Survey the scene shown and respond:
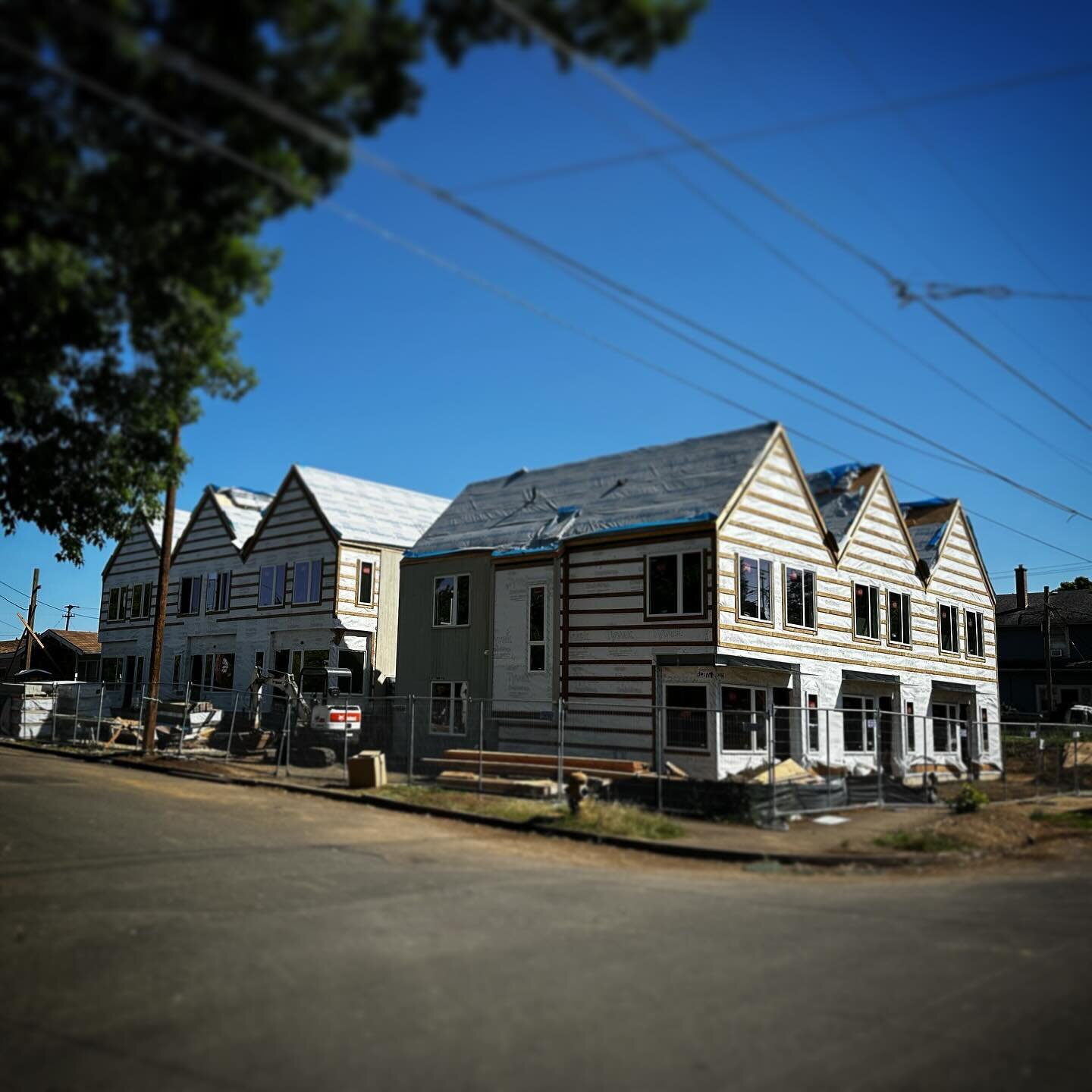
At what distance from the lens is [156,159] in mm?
10148

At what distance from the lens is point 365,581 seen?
40.7 m

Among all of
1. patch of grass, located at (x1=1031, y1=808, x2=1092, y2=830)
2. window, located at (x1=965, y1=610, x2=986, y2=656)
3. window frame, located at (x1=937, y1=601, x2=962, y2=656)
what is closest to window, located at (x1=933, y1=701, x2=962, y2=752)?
window frame, located at (x1=937, y1=601, x2=962, y2=656)

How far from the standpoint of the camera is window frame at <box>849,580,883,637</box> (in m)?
32.0

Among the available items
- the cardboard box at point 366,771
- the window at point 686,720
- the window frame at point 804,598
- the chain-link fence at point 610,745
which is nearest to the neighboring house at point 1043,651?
the chain-link fence at point 610,745

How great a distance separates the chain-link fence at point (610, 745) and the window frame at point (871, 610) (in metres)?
2.11

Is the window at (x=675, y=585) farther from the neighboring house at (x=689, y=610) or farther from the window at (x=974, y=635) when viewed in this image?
the window at (x=974, y=635)

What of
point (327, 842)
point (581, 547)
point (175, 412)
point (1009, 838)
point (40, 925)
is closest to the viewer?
point (40, 925)

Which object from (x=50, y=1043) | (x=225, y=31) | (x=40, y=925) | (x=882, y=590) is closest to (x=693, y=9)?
(x=225, y=31)

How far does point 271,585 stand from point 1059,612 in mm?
49816

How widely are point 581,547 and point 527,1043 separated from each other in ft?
75.6

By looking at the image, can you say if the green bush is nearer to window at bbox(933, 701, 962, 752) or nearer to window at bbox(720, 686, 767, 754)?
window at bbox(720, 686, 767, 754)

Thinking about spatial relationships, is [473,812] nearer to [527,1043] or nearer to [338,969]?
[338,969]

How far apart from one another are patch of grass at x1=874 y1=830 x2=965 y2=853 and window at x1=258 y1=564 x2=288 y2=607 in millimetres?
29624

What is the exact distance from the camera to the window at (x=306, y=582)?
133ft
